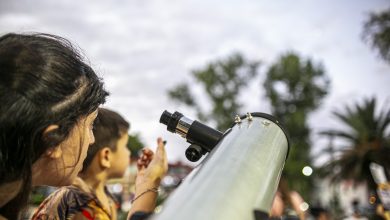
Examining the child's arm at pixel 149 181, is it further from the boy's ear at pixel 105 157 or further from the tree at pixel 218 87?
the tree at pixel 218 87

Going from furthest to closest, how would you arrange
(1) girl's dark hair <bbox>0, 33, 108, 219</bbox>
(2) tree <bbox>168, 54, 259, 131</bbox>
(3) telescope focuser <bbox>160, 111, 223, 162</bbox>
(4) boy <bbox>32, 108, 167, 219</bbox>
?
(2) tree <bbox>168, 54, 259, 131</bbox> → (4) boy <bbox>32, 108, 167, 219</bbox> → (3) telescope focuser <bbox>160, 111, 223, 162</bbox> → (1) girl's dark hair <bbox>0, 33, 108, 219</bbox>

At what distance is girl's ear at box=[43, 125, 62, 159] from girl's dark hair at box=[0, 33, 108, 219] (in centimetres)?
1

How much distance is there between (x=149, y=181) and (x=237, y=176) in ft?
2.92

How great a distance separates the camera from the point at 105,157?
261 centimetres

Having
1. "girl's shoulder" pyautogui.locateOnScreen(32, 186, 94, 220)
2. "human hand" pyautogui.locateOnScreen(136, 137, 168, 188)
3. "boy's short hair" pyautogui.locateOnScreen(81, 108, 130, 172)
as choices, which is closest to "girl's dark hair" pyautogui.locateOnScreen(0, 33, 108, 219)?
"human hand" pyautogui.locateOnScreen(136, 137, 168, 188)

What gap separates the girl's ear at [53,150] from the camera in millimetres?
1058

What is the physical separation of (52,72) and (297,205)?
5.96 m

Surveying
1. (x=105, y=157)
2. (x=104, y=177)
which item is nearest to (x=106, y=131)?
(x=105, y=157)

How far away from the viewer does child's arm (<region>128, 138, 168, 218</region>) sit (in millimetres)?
1654

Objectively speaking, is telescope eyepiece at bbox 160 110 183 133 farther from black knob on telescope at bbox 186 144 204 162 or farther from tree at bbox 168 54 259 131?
tree at bbox 168 54 259 131

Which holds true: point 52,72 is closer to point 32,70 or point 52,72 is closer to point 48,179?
point 32,70

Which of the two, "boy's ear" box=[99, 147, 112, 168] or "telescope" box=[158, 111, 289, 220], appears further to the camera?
"boy's ear" box=[99, 147, 112, 168]

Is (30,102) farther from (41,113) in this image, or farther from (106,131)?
(106,131)

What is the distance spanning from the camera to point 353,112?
35.1 meters
